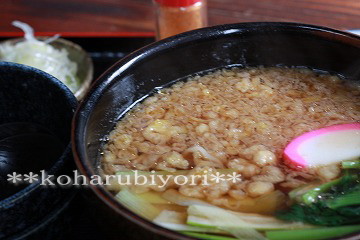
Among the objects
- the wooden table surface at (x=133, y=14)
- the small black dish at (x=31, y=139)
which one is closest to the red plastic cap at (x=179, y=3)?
the wooden table surface at (x=133, y=14)

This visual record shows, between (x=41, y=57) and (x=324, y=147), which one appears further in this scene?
(x=41, y=57)

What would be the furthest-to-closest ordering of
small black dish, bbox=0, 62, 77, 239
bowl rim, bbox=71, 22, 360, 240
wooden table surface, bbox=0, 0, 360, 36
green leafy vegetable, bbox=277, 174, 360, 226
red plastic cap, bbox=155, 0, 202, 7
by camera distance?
1. wooden table surface, bbox=0, 0, 360, 36
2. red plastic cap, bbox=155, 0, 202, 7
3. small black dish, bbox=0, 62, 77, 239
4. green leafy vegetable, bbox=277, 174, 360, 226
5. bowl rim, bbox=71, 22, 360, 240

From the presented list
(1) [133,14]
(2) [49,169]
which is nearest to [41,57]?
(1) [133,14]

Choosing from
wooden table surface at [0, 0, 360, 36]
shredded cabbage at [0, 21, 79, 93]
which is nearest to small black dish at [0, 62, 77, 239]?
shredded cabbage at [0, 21, 79, 93]

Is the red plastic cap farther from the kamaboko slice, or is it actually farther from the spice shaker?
the kamaboko slice

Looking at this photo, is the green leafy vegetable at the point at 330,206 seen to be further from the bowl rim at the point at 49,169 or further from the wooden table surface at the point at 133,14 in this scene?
the wooden table surface at the point at 133,14

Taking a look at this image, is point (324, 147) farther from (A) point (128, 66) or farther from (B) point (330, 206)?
(A) point (128, 66)
